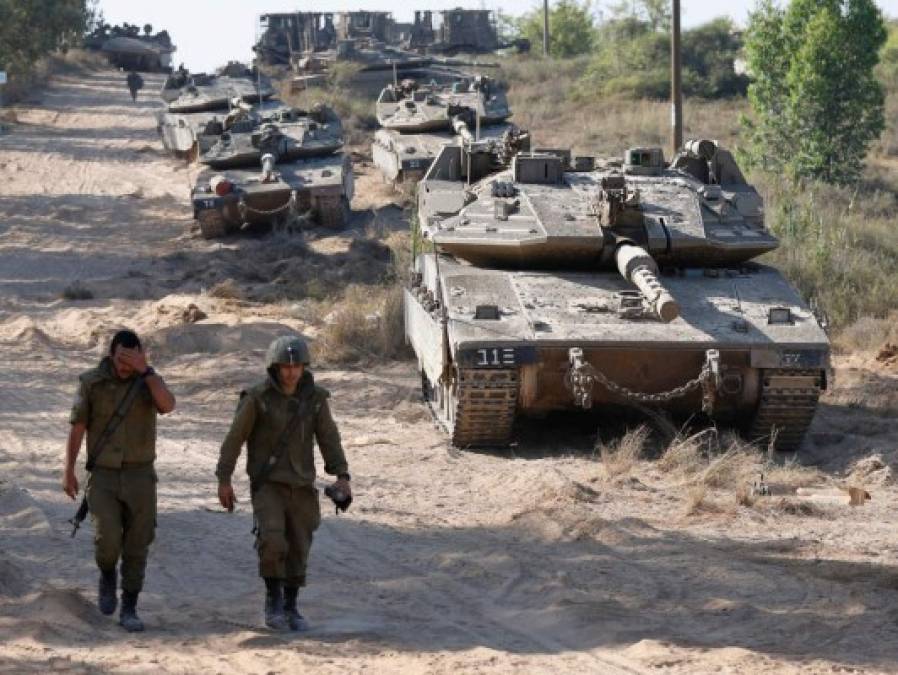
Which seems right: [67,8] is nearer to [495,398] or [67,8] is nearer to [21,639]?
[495,398]

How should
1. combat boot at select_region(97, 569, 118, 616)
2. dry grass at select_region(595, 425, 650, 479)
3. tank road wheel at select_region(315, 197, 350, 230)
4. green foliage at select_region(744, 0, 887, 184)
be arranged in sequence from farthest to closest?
green foliage at select_region(744, 0, 887, 184)
tank road wheel at select_region(315, 197, 350, 230)
dry grass at select_region(595, 425, 650, 479)
combat boot at select_region(97, 569, 118, 616)

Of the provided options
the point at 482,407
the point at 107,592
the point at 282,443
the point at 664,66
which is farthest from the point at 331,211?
the point at 664,66

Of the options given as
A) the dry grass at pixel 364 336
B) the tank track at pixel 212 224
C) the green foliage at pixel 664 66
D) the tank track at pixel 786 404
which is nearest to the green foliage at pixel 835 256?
the dry grass at pixel 364 336

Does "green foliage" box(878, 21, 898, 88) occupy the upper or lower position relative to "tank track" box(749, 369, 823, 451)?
upper

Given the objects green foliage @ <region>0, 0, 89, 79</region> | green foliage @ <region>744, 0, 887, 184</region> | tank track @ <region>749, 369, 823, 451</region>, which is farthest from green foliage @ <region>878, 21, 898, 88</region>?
tank track @ <region>749, 369, 823, 451</region>

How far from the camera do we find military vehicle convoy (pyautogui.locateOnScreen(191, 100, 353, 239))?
22.5 metres

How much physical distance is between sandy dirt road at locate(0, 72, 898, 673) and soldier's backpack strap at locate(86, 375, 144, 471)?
64 centimetres

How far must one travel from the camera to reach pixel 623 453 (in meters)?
11.3

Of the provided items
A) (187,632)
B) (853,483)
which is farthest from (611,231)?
(187,632)

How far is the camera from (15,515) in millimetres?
9289

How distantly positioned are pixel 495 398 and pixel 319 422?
169 inches

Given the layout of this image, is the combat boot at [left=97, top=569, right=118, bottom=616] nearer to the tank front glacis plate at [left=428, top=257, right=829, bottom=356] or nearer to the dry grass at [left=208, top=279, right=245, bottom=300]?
the tank front glacis plate at [left=428, top=257, right=829, bottom=356]

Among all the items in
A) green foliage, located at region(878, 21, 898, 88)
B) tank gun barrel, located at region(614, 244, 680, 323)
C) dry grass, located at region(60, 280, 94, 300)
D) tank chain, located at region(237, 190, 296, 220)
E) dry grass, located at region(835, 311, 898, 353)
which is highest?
green foliage, located at region(878, 21, 898, 88)

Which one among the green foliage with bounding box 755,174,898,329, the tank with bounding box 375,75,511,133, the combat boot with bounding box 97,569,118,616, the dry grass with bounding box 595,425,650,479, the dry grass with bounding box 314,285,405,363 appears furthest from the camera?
the tank with bounding box 375,75,511,133
